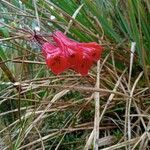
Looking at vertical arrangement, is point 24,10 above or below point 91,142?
above

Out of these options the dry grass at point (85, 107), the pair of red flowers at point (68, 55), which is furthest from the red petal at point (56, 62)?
the dry grass at point (85, 107)

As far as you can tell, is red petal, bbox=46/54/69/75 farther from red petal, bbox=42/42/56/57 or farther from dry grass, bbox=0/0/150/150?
dry grass, bbox=0/0/150/150

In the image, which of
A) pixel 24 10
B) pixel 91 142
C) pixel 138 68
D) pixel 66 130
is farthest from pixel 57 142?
pixel 24 10

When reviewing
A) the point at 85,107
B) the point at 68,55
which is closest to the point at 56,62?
the point at 68,55

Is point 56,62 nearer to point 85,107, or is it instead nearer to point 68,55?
point 68,55

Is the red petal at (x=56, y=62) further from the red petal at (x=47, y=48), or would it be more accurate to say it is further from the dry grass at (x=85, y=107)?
the dry grass at (x=85, y=107)

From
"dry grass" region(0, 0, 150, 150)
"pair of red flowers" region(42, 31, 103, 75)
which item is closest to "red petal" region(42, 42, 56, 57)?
"pair of red flowers" region(42, 31, 103, 75)

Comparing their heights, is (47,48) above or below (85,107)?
above

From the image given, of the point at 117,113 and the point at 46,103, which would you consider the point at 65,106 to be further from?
the point at 117,113
